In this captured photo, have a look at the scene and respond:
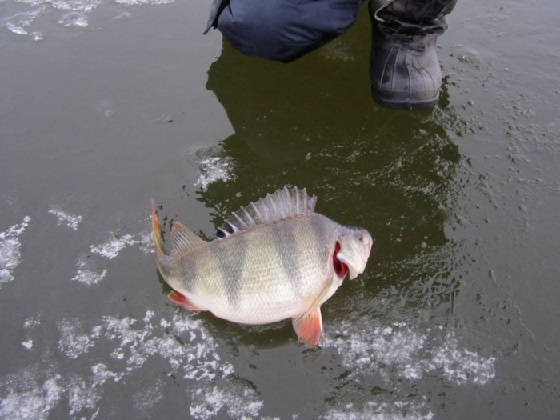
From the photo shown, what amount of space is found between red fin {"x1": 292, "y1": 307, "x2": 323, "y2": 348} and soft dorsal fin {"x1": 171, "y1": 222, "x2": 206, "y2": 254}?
54cm

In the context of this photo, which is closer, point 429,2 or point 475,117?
point 429,2

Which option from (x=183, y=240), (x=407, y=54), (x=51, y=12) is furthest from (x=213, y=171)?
(x=51, y=12)

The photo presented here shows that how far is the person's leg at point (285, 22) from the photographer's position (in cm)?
286

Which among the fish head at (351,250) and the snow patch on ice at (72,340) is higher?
the fish head at (351,250)

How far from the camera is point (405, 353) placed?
211cm

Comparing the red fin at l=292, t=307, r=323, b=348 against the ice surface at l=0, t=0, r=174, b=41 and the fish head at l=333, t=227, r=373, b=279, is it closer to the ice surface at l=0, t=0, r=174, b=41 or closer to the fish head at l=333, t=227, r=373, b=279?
the fish head at l=333, t=227, r=373, b=279

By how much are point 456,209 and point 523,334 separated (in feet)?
2.36

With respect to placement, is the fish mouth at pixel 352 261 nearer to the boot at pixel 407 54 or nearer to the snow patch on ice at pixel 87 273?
the snow patch on ice at pixel 87 273

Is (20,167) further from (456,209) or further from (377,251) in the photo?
(456,209)

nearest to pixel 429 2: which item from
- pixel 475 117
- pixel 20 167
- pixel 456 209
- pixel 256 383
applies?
pixel 475 117

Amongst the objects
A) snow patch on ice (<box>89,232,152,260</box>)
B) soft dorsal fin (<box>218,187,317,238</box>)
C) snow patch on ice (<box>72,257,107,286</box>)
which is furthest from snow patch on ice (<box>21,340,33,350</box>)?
soft dorsal fin (<box>218,187,317,238</box>)

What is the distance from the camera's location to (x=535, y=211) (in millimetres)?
2604

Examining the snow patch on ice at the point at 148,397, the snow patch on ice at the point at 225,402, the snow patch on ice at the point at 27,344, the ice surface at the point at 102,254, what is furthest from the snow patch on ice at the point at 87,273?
the snow patch on ice at the point at 225,402

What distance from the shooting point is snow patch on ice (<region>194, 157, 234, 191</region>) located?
2.78m
